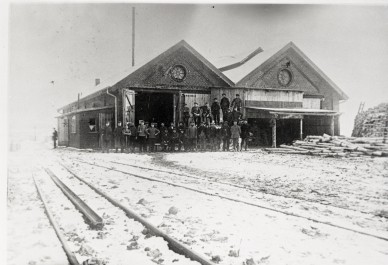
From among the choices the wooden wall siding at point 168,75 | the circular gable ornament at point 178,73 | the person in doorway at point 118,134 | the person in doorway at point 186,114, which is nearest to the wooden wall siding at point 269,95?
the wooden wall siding at point 168,75

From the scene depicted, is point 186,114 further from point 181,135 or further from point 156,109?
point 156,109

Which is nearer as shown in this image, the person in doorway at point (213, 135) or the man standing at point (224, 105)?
the person in doorway at point (213, 135)

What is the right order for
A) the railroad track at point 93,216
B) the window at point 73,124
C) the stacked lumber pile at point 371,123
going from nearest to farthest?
the railroad track at point 93,216, the stacked lumber pile at point 371,123, the window at point 73,124

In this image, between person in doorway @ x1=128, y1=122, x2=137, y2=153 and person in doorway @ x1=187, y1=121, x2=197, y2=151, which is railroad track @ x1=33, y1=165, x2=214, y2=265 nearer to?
person in doorway @ x1=128, y1=122, x2=137, y2=153

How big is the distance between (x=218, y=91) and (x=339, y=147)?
5945 mm

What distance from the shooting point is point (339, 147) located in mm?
12797

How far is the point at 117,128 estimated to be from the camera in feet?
49.1

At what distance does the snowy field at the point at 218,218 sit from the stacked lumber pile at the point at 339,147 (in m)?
3.16

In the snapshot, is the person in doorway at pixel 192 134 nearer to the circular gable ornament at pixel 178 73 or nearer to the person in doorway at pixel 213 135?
the person in doorway at pixel 213 135

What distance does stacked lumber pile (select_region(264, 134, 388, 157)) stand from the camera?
11.7 metres

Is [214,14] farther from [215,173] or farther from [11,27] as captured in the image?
[215,173]

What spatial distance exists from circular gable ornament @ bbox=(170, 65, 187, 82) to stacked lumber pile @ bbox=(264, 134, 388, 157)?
505 centimetres

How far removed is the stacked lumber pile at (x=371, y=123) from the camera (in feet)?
32.8

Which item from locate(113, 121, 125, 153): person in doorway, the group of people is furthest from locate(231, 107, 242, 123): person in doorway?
locate(113, 121, 125, 153): person in doorway
